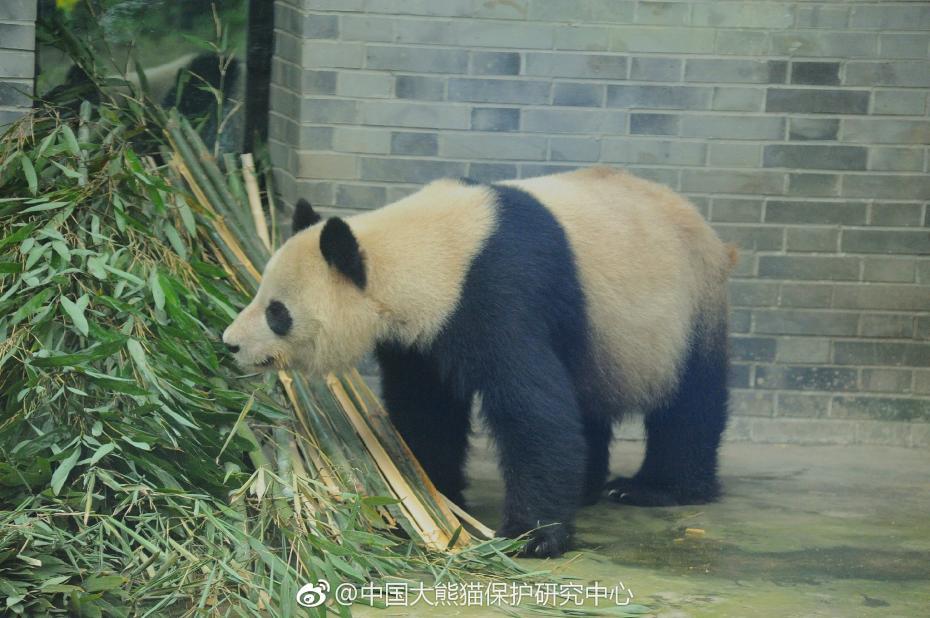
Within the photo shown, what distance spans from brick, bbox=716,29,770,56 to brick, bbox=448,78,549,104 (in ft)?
3.06

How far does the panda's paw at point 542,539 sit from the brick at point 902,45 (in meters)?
3.40

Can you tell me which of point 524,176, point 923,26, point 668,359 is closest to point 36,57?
point 524,176

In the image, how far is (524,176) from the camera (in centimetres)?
693

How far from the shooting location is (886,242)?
705 centimetres

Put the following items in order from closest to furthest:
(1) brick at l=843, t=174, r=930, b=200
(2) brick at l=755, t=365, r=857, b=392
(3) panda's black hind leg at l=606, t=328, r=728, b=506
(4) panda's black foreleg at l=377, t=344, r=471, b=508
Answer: (4) panda's black foreleg at l=377, t=344, r=471, b=508 → (3) panda's black hind leg at l=606, t=328, r=728, b=506 → (1) brick at l=843, t=174, r=930, b=200 → (2) brick at l=755, t=365, r=857, b=392

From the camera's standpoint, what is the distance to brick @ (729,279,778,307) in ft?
23.1

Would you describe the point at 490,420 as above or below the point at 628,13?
below

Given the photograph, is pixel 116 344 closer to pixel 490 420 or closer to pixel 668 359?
pixel 490 420

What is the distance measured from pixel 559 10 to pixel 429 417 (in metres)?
2.47

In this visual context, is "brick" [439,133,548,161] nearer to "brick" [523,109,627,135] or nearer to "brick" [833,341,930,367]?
"brick" [523,109,627,135]

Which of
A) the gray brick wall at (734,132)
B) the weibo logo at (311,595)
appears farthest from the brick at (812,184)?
the weibo logo at (311,595)

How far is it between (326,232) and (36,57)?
274 centimetres

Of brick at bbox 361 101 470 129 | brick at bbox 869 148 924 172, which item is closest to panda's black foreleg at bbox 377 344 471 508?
brick at bbox 361 101 470 129

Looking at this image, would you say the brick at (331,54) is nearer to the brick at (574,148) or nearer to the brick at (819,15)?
the brick at (574,148)
